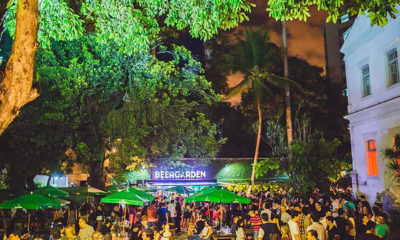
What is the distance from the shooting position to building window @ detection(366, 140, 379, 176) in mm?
18828

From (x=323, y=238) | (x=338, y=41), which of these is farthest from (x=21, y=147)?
(x=338, y=41)

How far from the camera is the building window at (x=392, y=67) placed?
16.5 metres

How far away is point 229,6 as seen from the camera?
899cm

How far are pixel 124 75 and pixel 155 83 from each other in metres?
1.47

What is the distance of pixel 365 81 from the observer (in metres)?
19.5

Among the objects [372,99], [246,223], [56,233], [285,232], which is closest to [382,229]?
[285,232]

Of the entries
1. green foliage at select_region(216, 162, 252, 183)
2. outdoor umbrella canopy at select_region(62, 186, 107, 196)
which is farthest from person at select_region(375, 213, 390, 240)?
green foliage at select_region(216, 162, 252, 183)

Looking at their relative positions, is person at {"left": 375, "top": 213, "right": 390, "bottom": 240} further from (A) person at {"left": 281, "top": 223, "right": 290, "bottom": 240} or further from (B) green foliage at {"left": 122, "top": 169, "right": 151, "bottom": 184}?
(B) green foliage at {"left": 122, "top": 169, "right": 151, "bottom": 184}

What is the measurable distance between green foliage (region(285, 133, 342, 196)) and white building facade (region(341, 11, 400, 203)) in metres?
1.41

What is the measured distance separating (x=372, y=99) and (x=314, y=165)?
3967 millimetres

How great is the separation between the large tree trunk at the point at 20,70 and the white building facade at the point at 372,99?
45.1ft

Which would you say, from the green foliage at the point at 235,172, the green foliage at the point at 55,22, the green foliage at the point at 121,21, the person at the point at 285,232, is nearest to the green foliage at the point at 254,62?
the green foliage at the point at 235,172

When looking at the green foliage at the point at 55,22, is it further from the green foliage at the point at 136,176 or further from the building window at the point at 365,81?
the green foliage at the point at 136,176

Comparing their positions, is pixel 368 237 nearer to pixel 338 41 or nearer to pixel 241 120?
pixel 241 120
